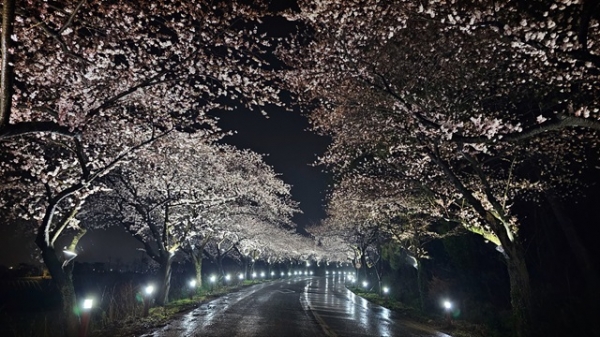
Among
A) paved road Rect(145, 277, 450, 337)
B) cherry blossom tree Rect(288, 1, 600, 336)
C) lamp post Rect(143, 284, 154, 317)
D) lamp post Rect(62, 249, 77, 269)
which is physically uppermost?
cherry blossom tree Rect(288, 1, 600, 336)

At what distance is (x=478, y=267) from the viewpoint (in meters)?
23.6

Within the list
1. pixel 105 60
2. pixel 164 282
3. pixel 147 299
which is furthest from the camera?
pixel 164 282

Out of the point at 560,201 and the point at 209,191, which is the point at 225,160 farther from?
the point at 560,201

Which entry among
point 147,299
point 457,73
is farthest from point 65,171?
point 457,73

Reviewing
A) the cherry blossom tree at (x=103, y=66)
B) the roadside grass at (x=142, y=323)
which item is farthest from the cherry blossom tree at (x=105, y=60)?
the roadside grass at (x=142, y=323)

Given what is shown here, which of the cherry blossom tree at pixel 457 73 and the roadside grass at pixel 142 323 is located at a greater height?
the cherry blossom tree at pixel 457 73

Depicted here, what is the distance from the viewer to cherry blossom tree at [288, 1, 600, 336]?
746 centimetres

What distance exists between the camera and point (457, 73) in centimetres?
1043

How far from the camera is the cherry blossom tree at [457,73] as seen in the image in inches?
294

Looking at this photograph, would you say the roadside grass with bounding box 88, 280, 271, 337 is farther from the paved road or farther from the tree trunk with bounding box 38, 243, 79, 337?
the tree trunk with bounding box 38, 243, 79, 337

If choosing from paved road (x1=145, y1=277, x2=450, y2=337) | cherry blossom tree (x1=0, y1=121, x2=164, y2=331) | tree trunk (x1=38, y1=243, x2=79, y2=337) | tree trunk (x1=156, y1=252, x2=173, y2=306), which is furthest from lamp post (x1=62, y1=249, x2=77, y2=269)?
tree trunk (x1=156, y1=252, x2=173, y2=306)

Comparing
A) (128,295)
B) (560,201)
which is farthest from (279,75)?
(560,201)

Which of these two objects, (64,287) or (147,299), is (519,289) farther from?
(64,287)

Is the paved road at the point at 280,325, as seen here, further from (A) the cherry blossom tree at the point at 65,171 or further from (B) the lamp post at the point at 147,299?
(A) the cherry blossom tree at the point at 65,171
